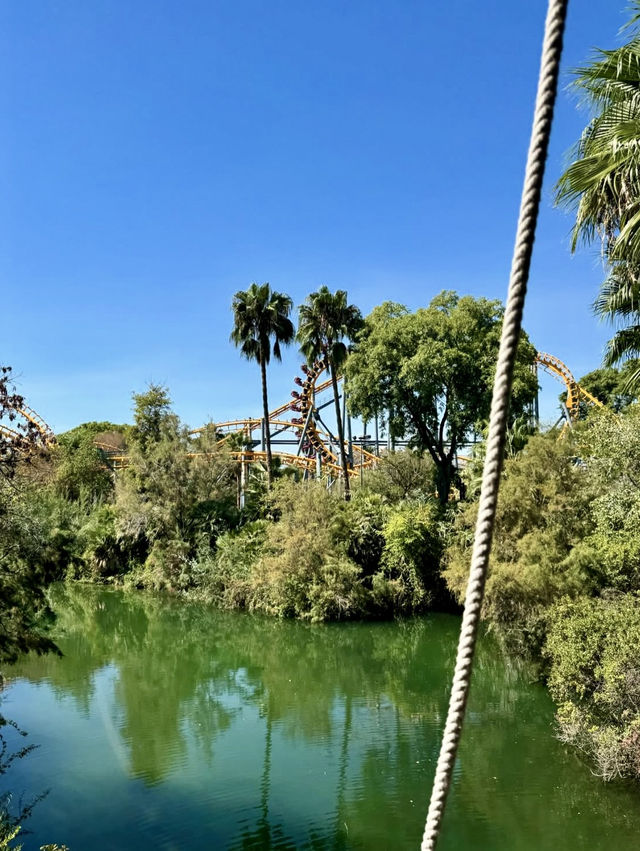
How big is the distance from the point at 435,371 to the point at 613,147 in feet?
52.7

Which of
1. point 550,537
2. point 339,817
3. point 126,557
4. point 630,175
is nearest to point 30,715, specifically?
point 339,817

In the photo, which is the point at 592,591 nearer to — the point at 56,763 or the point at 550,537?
the point at 550,537

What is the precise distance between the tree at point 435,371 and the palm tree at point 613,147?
1479cm

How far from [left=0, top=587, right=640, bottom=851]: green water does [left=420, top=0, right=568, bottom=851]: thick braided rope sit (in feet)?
25.5

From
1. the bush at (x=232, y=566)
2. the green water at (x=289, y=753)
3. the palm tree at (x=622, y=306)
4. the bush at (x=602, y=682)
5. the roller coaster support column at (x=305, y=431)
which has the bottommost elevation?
the green water at (x=289, y=753)

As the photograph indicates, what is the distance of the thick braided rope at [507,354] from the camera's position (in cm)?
105

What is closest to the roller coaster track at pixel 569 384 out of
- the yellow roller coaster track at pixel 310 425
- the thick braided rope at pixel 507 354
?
the yellow roller coaster track at pixel 310 425

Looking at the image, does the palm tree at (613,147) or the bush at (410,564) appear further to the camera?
the bush at (410,564)

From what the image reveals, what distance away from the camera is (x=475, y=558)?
119 cm

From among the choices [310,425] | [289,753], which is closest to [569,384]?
[310,425]

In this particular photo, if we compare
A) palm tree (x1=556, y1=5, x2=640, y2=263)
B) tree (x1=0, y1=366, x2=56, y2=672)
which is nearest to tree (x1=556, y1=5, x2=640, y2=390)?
palm tree (x1=556, y1=5, x2=640, y2=263)

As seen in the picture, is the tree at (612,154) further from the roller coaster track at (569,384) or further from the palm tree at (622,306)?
the roller coaster track at (569,384)

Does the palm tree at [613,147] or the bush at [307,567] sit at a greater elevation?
the palm tree at [613,147]

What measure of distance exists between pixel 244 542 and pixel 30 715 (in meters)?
12.3
